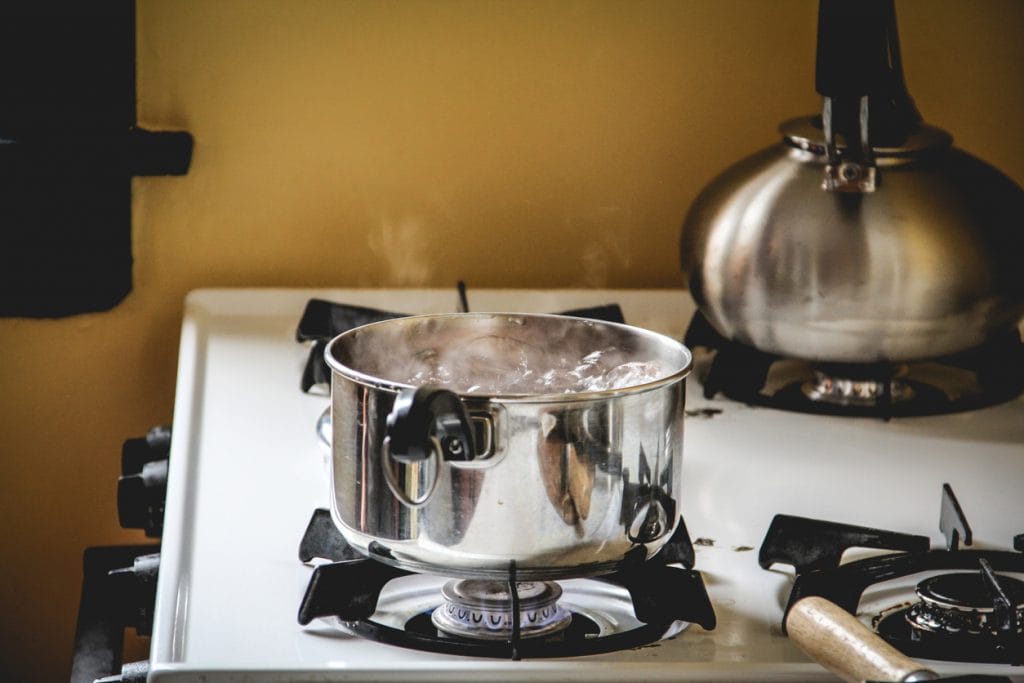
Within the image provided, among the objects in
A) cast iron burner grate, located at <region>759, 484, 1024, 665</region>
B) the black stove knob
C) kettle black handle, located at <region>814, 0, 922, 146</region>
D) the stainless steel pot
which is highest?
kettle black handle, located at <region>814, 0, 922, 146</region>

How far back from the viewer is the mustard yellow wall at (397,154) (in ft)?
4.66

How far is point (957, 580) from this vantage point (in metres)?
0.73

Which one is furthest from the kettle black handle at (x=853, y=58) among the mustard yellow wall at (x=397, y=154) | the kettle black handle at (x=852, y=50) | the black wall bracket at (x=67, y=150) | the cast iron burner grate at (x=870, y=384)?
the black wall bracket at (x=67, y=150)

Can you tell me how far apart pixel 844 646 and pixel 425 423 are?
0.75ft

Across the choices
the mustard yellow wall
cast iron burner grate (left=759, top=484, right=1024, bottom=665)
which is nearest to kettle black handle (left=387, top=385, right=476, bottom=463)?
cast iron burner grate (left=759, top=484, right=1024, bottom=665)

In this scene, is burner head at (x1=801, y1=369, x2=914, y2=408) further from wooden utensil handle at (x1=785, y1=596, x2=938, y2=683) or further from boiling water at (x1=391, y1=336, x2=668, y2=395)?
wooden utensil handle at (x1=785, y1=596, x2=938, y2=683)

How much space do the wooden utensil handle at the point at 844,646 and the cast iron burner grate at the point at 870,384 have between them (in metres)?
0.51

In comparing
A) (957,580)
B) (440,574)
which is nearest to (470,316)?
(440,574)

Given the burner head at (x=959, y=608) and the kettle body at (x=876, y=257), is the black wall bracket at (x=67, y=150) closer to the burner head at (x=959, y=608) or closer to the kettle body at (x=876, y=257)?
the kettle body at (x=876, y=257)

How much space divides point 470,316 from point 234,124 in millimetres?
663

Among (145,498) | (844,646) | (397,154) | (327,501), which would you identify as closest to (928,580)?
(844,646)

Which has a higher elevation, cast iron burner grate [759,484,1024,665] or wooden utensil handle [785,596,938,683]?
wooden utensil handle [785,596,938,683]

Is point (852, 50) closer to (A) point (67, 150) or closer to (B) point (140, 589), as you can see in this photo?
(B) point (140, 589)

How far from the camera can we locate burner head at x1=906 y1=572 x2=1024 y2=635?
693 mm
